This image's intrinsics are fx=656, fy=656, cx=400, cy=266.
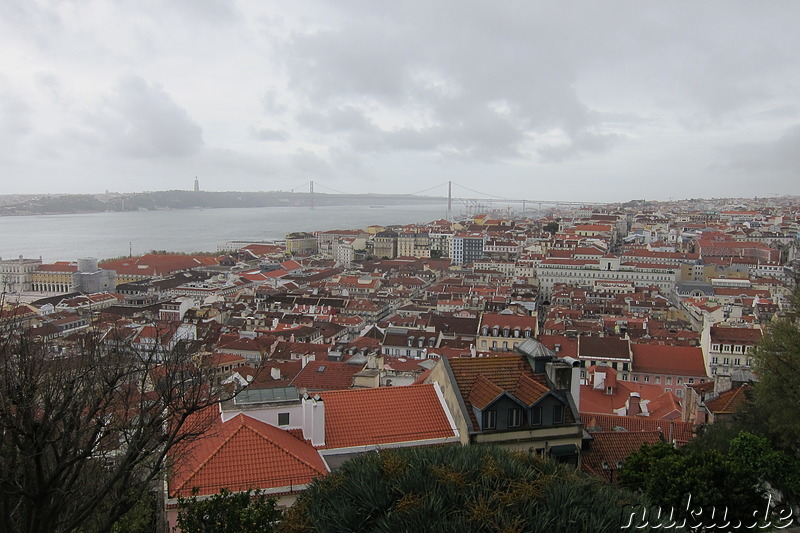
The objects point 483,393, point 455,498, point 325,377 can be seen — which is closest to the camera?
point 455,498

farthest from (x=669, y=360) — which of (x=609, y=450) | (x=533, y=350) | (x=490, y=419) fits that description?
(x=490, y=419)

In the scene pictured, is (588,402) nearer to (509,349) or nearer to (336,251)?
(509,349)

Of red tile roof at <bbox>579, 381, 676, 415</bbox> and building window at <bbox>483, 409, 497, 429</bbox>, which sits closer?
building window at <bbox>483, 409, 497, 429</bbox>

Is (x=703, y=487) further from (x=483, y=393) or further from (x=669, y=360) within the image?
(x=669, y=360)

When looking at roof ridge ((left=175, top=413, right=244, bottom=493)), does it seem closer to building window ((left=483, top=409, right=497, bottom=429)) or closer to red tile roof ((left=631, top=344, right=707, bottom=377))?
building window ((left=483, top=409, right=497, bottom=429))

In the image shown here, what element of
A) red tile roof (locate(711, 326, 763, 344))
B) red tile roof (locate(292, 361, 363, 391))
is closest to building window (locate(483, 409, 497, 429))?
red tile roof (locate(292, 361, 363, 391))

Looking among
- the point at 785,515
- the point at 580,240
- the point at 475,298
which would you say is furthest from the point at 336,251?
the point at 785,515
